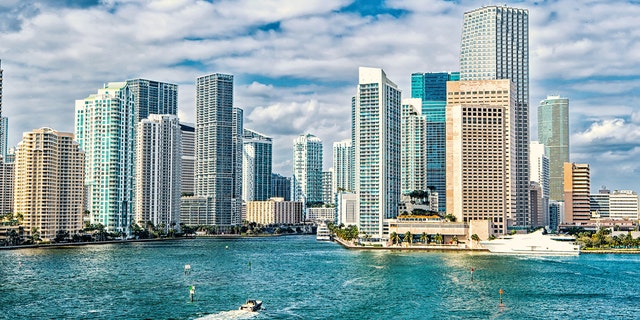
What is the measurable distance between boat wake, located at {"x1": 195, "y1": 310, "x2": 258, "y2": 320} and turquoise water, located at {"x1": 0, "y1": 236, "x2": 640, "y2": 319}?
139mm

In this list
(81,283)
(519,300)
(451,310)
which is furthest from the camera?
(81,283)

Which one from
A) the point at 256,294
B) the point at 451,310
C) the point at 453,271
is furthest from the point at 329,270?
the point at 451,310

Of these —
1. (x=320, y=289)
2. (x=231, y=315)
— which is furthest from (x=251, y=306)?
(x=320, y=289)

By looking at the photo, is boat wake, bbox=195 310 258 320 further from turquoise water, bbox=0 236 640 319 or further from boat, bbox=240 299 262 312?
boat, bbox=240 299 262 312

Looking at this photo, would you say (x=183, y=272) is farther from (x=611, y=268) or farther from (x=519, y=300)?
(x=611, y=268)

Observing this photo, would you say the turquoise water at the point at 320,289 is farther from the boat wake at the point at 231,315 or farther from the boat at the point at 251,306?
the boat at the point at 251,306

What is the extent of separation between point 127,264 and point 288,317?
93.6 metres

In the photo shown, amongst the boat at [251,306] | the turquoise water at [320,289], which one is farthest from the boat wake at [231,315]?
the boat at [251,306]

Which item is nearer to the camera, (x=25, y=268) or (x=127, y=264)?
(x=25, y=268)

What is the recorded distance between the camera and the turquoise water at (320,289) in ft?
347

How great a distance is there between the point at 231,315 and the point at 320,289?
33647mm

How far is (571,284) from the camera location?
468 feet

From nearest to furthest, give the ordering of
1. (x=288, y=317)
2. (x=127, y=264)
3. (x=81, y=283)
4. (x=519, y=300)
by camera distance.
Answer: (x=288, y=317) → (x=519, y=300) → (x=81, y=283) → (x=127, y=264)

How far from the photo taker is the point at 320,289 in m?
131
